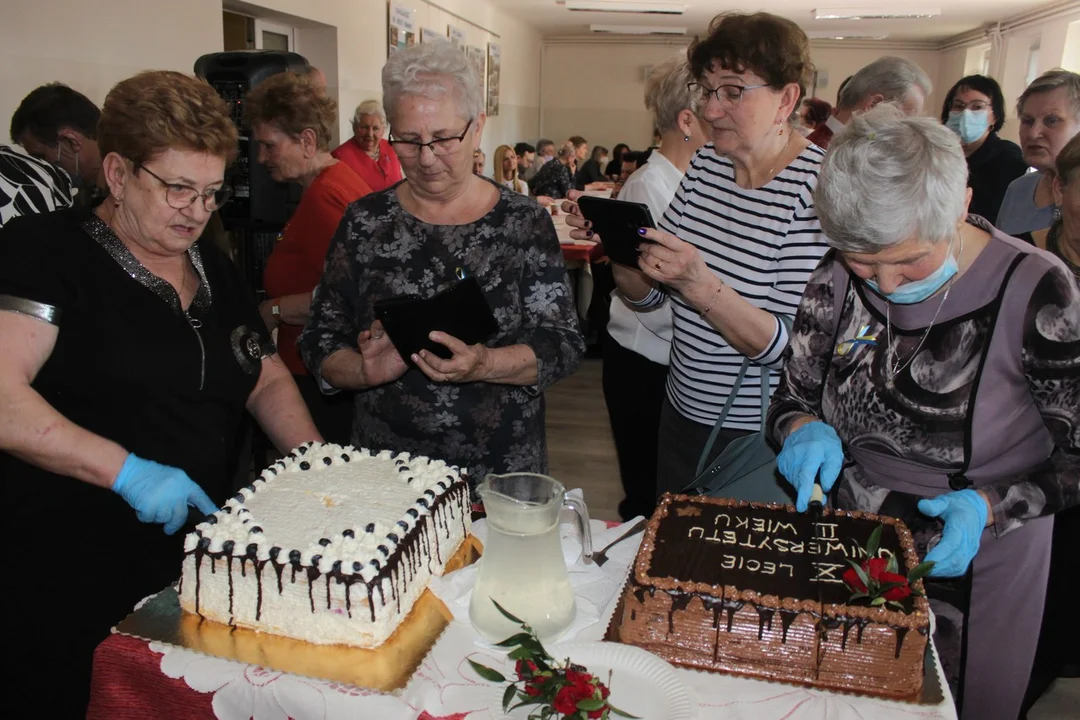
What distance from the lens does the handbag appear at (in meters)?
1.64

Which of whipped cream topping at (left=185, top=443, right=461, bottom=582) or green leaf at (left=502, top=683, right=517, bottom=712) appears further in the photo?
whipped cream topping at (left=185, top=443, right=461, bottom=582)

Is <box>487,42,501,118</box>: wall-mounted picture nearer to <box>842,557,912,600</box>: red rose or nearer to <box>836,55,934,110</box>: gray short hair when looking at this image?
<box>836,55,934,110</box>: gray short hair

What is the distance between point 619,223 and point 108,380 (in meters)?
1.02

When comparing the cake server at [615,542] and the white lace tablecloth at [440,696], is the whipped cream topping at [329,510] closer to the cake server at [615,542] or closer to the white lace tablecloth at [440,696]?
the white lace tablecloth at [440,696]

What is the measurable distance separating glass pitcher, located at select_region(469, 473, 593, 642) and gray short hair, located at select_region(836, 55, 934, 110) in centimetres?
257

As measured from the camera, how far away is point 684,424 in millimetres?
1946

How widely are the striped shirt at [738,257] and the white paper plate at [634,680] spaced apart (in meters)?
0.79

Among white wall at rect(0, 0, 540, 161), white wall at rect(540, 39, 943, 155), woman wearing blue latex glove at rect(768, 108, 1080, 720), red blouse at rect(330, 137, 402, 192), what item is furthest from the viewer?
white wall at rect(540, 39, 943, 155)

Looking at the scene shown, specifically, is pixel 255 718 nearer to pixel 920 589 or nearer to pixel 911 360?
pixel 920 589

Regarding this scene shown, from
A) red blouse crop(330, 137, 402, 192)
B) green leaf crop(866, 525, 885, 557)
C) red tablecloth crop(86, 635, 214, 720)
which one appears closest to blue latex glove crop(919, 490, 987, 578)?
green leaf crop(866, 525, 885, 557)

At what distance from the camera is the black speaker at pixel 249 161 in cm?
379

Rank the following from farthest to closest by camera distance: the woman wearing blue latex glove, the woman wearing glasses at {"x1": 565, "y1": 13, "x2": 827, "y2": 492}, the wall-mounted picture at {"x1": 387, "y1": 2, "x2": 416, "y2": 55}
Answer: the wall-mounted picture at {"x1": 387, "y1": 2, "x2": 416, "y2": 55}, the woman wearing glasses at {"x1": 565, "y1": 13, "x2": 827, "y2": 492}, the woman wearing blue latex glove

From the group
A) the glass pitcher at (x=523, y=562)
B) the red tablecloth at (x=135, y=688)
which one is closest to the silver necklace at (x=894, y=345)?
the glass pitcher at (x=523, y=562)

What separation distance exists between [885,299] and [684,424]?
0.68 metres
